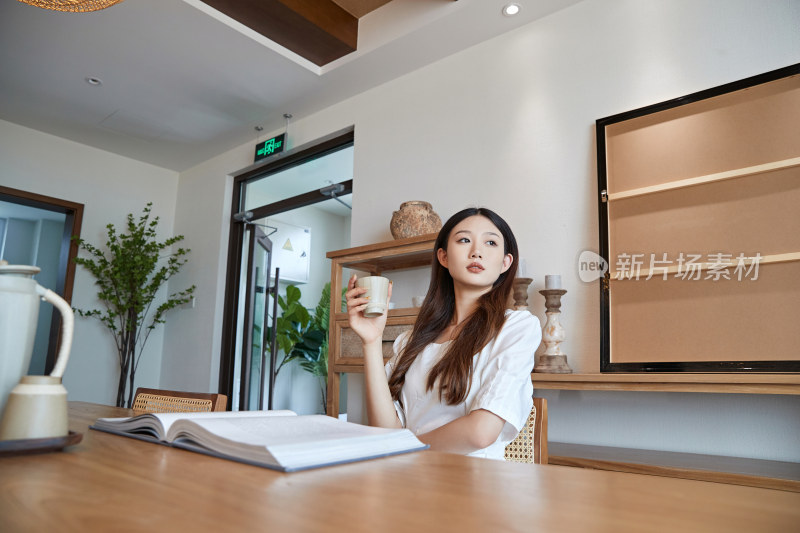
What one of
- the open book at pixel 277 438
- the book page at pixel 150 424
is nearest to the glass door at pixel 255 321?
the book page at pixel 150 424

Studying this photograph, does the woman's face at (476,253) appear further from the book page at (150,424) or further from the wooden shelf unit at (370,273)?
the wooden shelf unit at (370,273)

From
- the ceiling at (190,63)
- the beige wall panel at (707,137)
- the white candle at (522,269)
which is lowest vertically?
the white candle at (522,269)

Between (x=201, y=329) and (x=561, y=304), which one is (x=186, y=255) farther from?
(x=561, y=304)

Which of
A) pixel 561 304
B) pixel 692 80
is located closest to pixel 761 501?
pixel 561 304

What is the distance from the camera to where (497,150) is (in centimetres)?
294

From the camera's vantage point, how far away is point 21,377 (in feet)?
2.24

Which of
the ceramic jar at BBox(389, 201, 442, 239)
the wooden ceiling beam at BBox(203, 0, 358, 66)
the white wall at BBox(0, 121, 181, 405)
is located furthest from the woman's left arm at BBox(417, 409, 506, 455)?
the white wall at BBox(0, 121, 181, 405)

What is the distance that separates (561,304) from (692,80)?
3.64ft

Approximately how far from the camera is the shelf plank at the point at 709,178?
199 cm

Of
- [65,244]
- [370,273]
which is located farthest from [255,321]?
[65,244]

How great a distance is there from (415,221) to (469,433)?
5.98 feet

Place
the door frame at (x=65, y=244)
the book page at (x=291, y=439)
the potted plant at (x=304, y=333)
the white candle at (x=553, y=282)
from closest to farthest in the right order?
the book page at (x=291, y=439) → the white candle at (x=553, y=282) → the potted plant at (x=304, y=333) → the door frame at (x=65, y=244)

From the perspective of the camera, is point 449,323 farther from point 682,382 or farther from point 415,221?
point 415,221

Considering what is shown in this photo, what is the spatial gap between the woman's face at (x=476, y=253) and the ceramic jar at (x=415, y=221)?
1361mm
